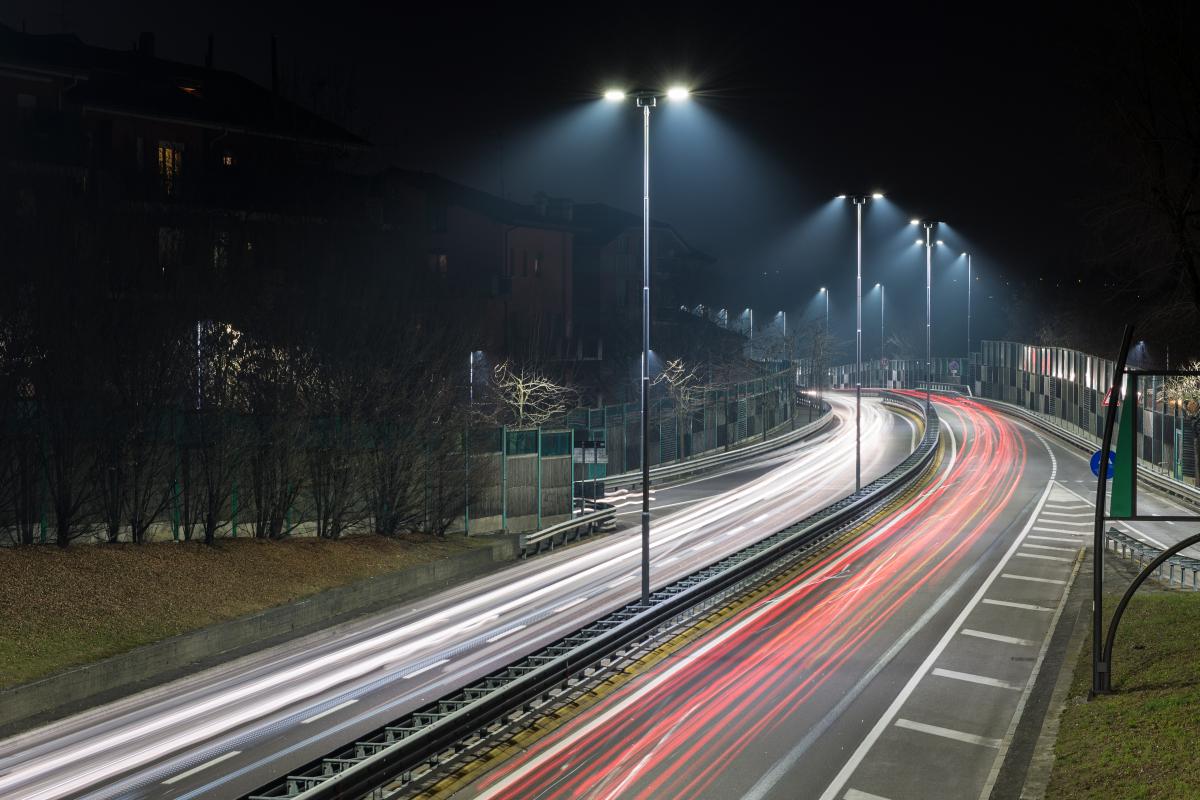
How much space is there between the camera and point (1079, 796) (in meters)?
12.6

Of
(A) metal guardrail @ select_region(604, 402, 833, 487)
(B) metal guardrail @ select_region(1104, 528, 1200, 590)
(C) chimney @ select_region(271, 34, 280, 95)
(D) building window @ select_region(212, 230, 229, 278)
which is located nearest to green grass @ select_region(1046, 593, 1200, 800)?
(B) metal guardrail @ select_region(1104, 528, 1200, 590)

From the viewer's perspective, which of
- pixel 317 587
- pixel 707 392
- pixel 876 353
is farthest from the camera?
pixel 876 353

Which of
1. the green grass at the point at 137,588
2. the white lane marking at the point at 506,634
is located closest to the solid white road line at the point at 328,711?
the green grass at the point at 137,588

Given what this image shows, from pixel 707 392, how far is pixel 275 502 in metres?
38.5

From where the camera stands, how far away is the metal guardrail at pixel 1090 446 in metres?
42.1

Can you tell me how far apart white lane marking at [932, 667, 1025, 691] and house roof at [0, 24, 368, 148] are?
3605cm

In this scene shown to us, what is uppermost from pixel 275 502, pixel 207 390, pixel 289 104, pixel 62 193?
pixel 289 104

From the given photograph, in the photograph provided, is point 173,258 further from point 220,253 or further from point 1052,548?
point 1052,548

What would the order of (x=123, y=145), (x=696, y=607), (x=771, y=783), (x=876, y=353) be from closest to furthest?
(x=771, y=783), (x=696, y=607), (x=123, y=145), (x=876, y=353)

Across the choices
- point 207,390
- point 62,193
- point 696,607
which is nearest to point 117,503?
point 207,390

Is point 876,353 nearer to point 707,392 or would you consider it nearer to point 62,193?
point 707,392

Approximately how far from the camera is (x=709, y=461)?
53656 mm

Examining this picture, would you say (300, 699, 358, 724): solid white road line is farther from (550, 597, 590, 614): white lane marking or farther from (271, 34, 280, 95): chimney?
(271, 34, 280, 95): chimney

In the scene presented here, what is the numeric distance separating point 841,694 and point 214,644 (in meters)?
11.4
